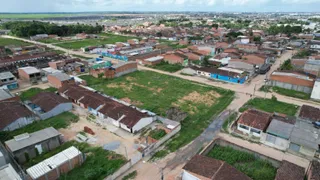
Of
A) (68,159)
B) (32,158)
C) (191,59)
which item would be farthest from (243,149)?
(191,59)

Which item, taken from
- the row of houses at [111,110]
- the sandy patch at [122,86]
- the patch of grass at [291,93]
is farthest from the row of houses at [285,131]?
the sandy patch at [122,86]

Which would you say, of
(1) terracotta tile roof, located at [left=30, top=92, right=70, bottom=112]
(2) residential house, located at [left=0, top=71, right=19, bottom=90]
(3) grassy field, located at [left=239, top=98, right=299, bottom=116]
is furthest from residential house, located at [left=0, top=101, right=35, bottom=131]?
(3) grassy field, located at [left=239, top=98, right=299, bottom=116]

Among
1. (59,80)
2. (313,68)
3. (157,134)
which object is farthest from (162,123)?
(313,68)

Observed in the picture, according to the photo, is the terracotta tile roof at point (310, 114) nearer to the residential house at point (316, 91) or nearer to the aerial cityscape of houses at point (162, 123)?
the aerial cityscape of houses at point (162, 123)

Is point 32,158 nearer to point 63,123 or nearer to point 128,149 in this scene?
point 63,123

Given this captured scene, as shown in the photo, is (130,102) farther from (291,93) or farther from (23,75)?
(291,93)
